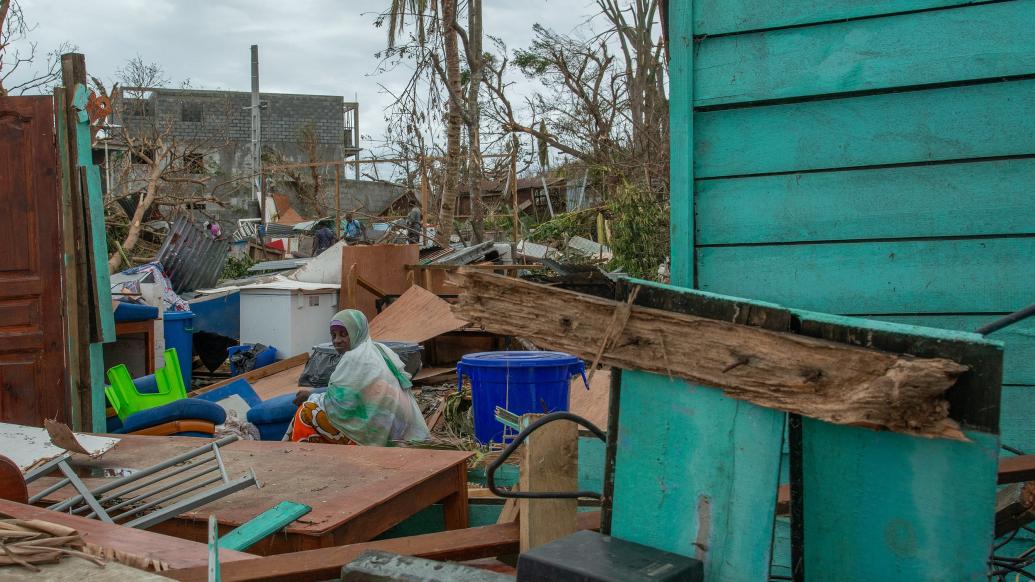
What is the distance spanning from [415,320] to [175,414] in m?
3.64

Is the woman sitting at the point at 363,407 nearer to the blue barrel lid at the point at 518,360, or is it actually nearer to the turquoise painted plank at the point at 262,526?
the blue barrel lid at the point at 518,360

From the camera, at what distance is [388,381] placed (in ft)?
17.6

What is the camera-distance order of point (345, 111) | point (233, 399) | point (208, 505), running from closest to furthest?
point (208, 505) → point (233, 399) → point (345, 111)

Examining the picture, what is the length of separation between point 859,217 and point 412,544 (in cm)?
185

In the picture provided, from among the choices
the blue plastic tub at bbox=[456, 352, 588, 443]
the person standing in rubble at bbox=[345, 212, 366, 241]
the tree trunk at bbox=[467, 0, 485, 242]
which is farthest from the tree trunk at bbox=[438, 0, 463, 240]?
the blue plastic tub at bbox=[456, 352, 588, 443]

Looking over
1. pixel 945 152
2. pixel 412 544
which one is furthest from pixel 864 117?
pixel 412 544

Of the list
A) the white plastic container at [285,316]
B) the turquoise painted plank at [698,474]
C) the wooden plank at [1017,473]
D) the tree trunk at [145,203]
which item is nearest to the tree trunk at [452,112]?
the white plastic container at [285,316]

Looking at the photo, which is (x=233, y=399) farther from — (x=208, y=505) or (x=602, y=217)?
(x=602, y=217)

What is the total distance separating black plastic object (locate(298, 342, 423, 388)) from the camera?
7578 mm

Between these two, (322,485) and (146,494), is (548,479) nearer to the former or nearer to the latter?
(322,485)

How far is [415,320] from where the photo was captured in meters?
8.96

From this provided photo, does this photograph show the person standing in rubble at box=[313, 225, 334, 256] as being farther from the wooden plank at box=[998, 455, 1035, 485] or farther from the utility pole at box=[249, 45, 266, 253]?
the wooden plank at box=[998, 455, 1035, 485]

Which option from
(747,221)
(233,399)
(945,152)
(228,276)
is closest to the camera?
(945,152)

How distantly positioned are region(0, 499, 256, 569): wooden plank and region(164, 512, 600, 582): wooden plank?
0.07m
